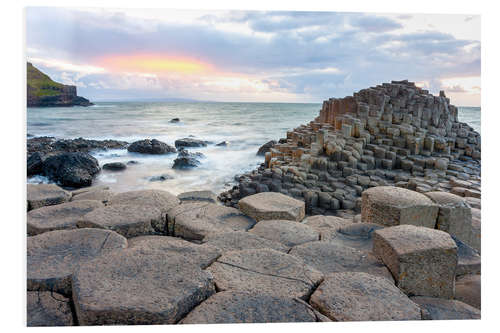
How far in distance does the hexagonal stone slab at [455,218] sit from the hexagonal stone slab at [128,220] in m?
2.37

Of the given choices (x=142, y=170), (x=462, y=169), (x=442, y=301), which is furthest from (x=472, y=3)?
(x=142, y=170)

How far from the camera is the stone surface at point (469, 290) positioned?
87.4 inches

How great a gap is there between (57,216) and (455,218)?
3352mm

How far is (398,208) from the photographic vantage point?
2793 mm

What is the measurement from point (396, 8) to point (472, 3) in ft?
1.79

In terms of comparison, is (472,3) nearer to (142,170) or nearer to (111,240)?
(111,240)

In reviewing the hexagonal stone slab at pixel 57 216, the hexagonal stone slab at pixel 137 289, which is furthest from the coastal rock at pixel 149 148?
the hexagonal stone slab at pixel 137 289

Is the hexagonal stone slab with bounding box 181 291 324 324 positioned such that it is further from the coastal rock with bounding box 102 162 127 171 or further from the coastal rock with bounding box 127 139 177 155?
the coastal rock with bounding box 127 139 177 155

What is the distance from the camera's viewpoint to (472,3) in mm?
2455

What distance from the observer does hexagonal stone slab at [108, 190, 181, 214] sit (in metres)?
3.08

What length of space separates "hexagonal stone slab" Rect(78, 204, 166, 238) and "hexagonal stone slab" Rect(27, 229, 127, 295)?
0.57ft

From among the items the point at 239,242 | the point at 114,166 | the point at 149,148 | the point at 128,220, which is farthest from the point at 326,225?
the point at 149,148

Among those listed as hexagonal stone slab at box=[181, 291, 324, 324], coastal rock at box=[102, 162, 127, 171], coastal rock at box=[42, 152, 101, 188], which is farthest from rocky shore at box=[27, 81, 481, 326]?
coastal rock at box=[102, 162, 127, 171]

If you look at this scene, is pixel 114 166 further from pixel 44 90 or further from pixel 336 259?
Answer: pixel 336 259
